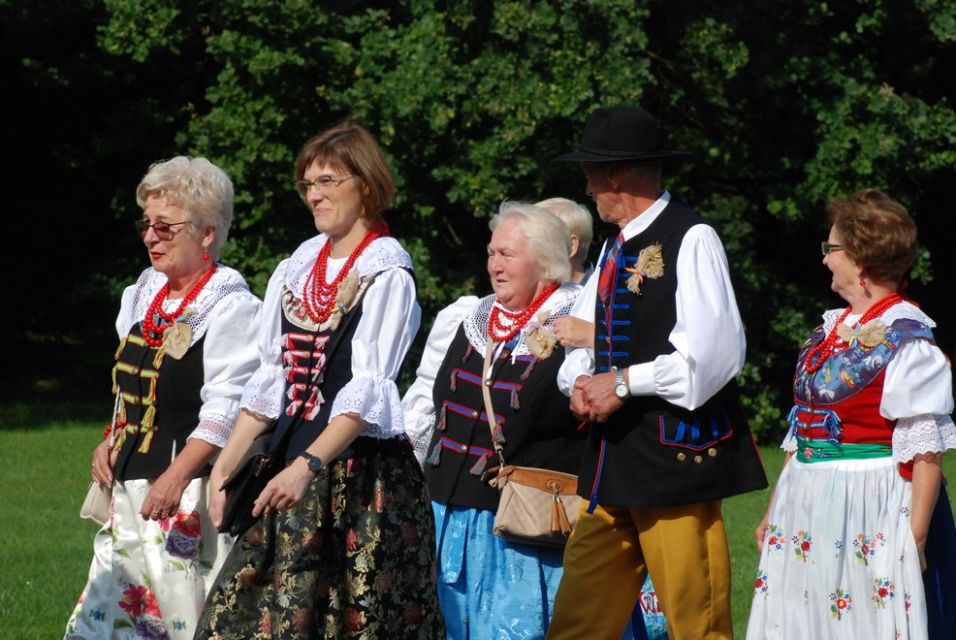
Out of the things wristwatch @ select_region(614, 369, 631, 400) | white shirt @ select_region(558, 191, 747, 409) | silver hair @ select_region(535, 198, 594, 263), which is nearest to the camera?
white shirt @ select_region(558, 191, 747, 409)

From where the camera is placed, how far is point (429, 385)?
561cm

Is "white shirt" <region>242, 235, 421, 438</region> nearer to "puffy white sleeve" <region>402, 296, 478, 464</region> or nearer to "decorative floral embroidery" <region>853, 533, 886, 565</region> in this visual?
"puffy white sleeve" <region>402, 296, 478, 464</region>

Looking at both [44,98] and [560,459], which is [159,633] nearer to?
[560,459]

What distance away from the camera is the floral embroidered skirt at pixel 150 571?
15.6 feet

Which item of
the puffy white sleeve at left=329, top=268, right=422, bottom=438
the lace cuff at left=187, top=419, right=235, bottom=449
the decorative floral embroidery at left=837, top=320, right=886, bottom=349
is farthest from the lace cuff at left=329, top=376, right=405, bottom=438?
the decorative floral embroidery at left=837, top=320, right=886, bottom=349

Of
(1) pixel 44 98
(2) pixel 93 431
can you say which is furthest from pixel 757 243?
(1) pixel 44 98

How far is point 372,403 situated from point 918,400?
163 cm

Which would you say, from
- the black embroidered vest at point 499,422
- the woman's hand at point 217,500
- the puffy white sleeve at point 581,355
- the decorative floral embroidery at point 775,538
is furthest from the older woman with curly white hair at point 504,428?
the woman's hand at point 217,500

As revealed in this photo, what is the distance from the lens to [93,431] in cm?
1457

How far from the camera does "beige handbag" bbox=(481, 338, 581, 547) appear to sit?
5.03 meters

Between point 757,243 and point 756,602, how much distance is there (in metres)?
12.2

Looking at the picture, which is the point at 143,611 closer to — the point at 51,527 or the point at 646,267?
the point at 646,267

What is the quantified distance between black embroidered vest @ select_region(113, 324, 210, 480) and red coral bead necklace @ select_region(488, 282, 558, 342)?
43.1 inches

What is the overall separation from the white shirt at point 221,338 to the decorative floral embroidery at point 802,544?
1.79 meters
